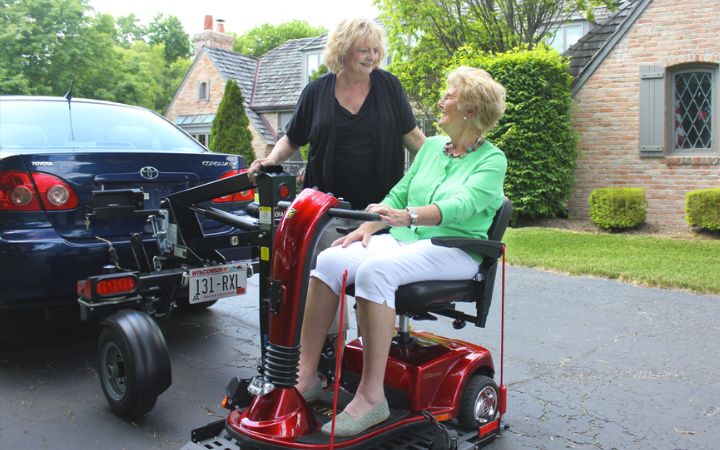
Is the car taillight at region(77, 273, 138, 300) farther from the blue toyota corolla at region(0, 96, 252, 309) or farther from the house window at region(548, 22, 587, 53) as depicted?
the house window at region(548, 22, 587, 53)

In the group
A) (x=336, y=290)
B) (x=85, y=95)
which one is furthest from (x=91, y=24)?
(x=336, y=290)

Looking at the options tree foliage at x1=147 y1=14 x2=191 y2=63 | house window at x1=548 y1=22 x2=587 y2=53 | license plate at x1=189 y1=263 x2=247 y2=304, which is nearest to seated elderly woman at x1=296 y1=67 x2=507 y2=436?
license plate at x1=189 y1=263 x2=247 y2=304

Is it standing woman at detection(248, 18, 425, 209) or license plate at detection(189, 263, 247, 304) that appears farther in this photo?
license plate at detection(189, 263, 247, 304)

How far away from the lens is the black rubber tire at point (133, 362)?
323 cm

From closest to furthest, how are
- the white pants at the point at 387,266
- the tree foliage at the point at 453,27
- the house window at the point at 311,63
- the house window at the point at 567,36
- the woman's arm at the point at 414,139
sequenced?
1. the white pants at the point at 387,266
2. the woman's arm at the point at 414,139
3. the tree foliage at the point at 453,27
4. the house window at the point at 567,36
5. the house window at the point at 311,63

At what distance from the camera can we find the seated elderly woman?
266cm

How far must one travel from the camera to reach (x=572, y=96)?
13070mm

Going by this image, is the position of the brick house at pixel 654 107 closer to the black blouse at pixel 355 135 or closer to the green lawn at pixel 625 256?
the green lawn at pixel 625 256

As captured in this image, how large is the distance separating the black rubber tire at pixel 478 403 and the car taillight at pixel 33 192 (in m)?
2.53

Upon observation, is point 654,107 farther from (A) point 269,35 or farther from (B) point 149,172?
(A) point 269,35

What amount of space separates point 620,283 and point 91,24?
38.3m

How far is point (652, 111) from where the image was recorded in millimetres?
12078

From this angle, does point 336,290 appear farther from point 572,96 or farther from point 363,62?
point 572,96

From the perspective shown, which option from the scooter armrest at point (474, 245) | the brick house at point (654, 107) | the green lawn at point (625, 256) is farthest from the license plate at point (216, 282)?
the brick house at point (654, 107)
